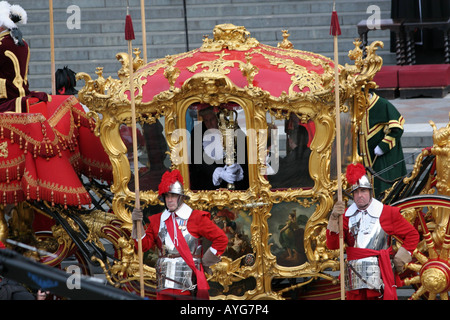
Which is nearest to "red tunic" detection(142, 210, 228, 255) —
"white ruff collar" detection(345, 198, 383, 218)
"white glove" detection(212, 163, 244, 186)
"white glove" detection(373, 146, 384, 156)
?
"white glove" detection(212, 163, 244, 186)

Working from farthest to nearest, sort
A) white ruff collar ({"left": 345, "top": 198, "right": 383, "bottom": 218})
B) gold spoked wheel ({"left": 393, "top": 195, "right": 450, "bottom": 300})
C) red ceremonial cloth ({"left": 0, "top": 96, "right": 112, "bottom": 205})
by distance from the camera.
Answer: red ceremonial cloth ({"left": 0, "top": 96, "right": 112, "bottom": 205})
gold spoked wheel ({"left": 393, "top": 195, "right": 450, "bottom": 300})
white ruff collar ({"left": 345, "top": 198, "right": 383, "bottom": 218})

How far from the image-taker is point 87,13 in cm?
1681

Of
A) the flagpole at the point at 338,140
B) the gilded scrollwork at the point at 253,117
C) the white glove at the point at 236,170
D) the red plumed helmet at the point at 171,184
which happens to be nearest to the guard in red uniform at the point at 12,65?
the gilded scrollwork at the point at 253,117

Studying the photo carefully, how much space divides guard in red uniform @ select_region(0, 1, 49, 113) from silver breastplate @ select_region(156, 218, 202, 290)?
196cm

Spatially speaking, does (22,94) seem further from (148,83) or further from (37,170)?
(148,83)

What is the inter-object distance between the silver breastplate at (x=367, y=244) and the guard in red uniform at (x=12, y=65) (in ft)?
10.0

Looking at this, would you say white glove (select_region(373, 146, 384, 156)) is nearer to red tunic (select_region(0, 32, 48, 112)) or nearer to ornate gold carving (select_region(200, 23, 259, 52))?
ornate gold carving (select_region(200, 23, 259, 52))

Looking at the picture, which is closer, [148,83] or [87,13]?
[148,83]

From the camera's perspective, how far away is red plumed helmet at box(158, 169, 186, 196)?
7484 mm

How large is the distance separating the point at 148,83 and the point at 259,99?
38.2 inches

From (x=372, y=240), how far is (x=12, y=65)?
3.48 m
